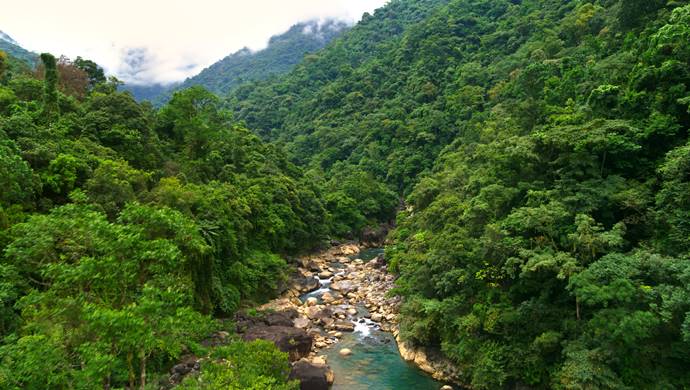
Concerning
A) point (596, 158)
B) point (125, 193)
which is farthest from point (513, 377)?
point (125, 193)

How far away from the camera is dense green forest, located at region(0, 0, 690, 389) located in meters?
11.2

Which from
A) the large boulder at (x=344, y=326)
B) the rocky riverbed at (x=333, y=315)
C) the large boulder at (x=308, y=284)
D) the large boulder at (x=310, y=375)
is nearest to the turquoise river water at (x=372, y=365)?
the rocky riverbed at (x=333, y=315)

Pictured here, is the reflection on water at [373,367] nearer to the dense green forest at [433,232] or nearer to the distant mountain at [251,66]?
the dense green forest at [433,232]

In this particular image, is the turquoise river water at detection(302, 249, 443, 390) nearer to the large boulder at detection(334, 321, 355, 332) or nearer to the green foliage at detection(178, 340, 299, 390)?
the large boulder at detection(334, 321, 355, 332)

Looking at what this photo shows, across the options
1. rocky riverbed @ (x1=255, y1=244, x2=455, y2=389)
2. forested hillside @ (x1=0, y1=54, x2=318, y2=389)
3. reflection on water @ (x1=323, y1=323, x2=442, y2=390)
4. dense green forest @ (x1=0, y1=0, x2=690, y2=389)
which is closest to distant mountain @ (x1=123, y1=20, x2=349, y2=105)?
forested hillside @ (x1=0, y1=54, x2=318, y2=389)

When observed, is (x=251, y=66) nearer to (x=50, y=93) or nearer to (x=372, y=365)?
(x=50, y=93)

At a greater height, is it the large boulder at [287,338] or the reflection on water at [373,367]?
the large boulder at [287,338]

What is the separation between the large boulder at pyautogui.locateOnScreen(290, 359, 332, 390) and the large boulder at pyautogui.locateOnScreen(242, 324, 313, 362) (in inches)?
88.8

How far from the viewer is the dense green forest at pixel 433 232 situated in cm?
1116

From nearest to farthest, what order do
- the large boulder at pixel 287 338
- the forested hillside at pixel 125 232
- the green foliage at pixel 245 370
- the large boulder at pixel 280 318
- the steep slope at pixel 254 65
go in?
1. the forested hillside at pixel 125 232
2. the green foliage at pixel 245 370
3. the large boulder at pixel 287 338
4. the large boulder at pixel 280 318
5. the steep slope at pixel 254 65

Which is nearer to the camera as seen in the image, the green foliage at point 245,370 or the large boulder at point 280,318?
the green foliage at point 245,370

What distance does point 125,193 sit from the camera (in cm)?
2189

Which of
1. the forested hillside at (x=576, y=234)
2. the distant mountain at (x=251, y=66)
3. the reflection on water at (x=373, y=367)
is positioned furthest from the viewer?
the distant mountain at (x=251, y=66)

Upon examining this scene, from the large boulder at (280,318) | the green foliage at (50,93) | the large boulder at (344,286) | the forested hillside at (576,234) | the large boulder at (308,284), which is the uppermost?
the green foliage at (50,93)
